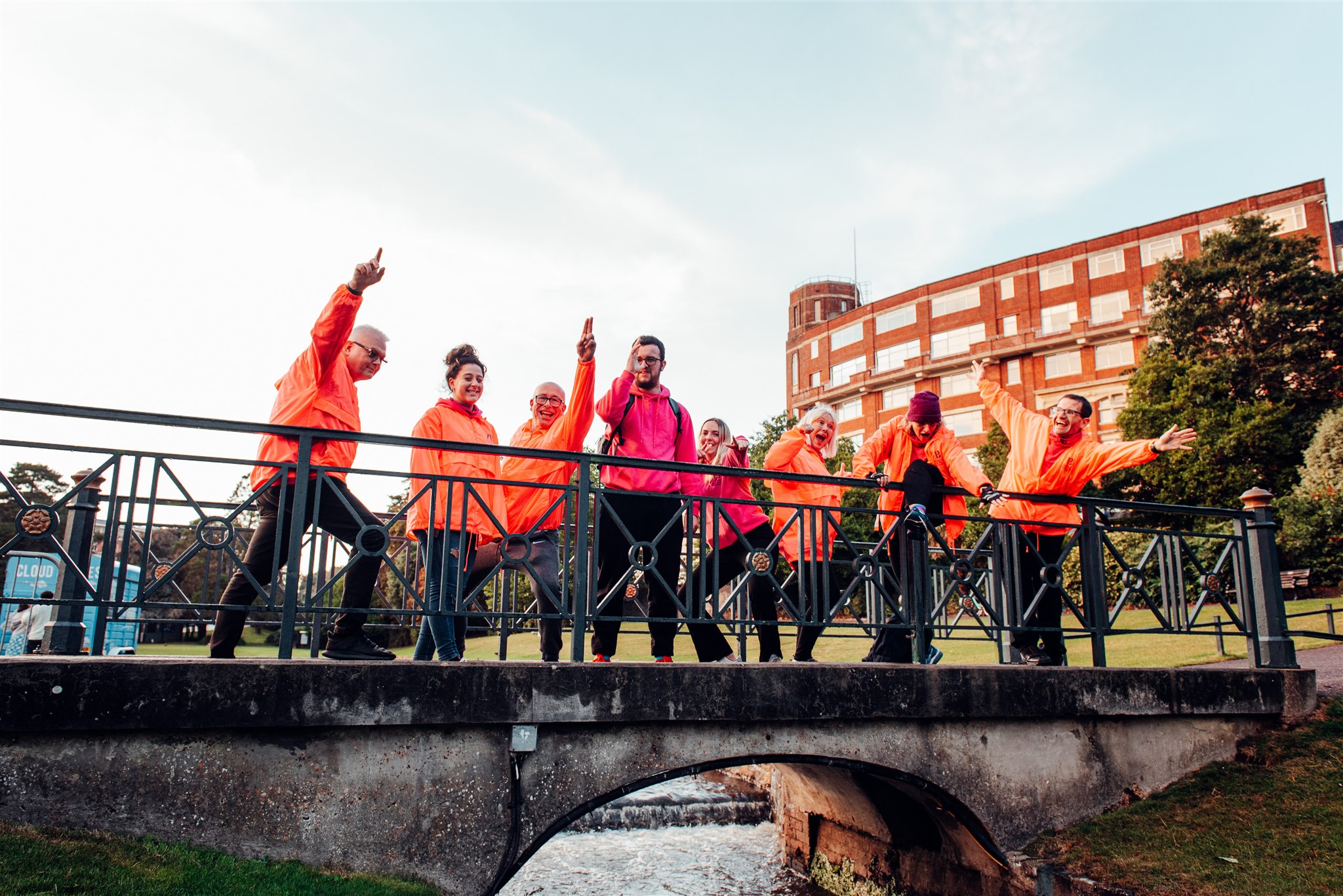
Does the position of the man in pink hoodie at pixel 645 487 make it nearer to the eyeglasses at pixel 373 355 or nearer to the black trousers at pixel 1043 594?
the eyeglasses at pixel 373 355

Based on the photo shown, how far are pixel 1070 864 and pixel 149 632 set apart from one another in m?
11.8

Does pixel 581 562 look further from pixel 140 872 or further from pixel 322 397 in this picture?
pixel 140 872

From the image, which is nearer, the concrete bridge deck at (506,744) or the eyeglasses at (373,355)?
the concrete bridge deck at (506,744)

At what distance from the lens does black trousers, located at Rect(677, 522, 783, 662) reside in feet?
16.4

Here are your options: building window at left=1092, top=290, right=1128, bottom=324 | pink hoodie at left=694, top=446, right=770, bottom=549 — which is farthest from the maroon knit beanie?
building window at left=1092, top=290, right=1128, bottom=324

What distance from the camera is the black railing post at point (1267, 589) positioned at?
6.20 metres

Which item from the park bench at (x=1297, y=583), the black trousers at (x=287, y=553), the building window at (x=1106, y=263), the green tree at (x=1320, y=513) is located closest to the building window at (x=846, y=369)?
the building window at (x=1106, y=263)

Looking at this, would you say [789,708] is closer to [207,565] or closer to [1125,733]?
[1125,733]

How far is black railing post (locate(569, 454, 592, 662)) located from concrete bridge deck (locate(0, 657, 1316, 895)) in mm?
257

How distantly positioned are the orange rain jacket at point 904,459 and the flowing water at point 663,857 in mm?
3704

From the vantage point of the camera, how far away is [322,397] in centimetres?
449

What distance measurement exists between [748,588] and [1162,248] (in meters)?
49.1

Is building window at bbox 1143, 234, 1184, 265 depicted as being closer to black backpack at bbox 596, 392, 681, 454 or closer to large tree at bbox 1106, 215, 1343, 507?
large tree at bbox 1106, 215, 1343, 507

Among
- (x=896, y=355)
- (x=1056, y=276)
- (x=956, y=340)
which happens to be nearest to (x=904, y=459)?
(x=1056, y=276)
